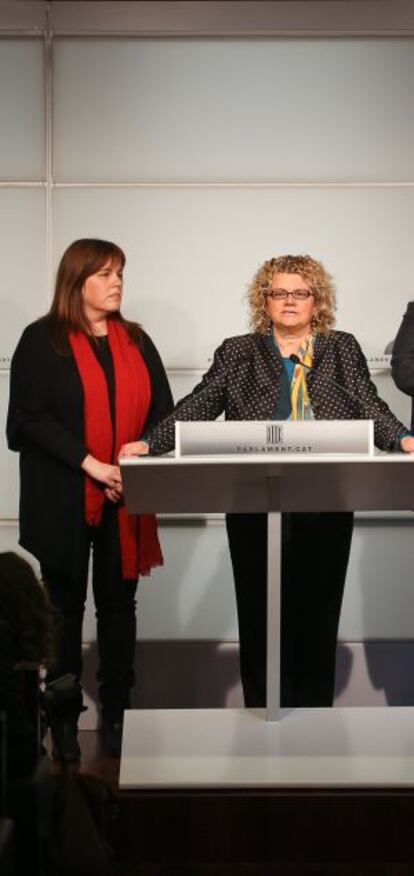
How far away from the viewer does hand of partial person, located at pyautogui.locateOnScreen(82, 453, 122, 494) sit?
443 centimetres

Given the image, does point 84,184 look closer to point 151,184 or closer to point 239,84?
point 151,184

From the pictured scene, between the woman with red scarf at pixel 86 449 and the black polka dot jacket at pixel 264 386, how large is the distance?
1.36ft

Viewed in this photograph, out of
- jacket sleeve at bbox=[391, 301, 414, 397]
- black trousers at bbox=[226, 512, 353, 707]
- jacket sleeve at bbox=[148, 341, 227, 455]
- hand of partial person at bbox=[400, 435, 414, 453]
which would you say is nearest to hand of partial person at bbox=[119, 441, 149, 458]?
jacket sleeve at bbox=[148, 341, 227, 455]

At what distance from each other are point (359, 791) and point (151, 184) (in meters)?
2.72

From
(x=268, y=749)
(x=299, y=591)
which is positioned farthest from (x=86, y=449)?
(x=268, y=749)

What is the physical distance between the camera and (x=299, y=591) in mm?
4250

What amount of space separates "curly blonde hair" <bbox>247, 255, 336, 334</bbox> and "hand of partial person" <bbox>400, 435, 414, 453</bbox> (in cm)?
57

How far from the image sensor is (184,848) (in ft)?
11.5

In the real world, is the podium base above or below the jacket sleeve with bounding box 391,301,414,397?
below

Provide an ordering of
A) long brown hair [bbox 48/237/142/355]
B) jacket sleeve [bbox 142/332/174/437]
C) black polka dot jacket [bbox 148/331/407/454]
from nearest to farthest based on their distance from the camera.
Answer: black polka dot jacket [bbox 148/331/407/454] → long brown hair [bbox 48/237/142/355] → jacket sleeve [bbox 142/332/174/437]

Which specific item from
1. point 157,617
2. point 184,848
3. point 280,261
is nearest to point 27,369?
point 280,261

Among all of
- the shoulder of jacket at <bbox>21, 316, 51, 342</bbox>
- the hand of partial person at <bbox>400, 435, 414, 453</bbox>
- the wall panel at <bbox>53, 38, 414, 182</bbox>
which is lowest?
the hand of partial person at <bbox>400, 435, 414, 453</bbox>

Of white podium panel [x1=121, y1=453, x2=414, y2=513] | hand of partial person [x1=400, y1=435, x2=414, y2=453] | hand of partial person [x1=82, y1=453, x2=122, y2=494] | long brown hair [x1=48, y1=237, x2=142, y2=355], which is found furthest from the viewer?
long brown hair [x1=48, y1=237, x2=142, y2=355]

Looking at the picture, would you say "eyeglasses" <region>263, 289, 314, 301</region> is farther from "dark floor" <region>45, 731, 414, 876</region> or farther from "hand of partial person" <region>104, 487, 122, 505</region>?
"dark floor" <region>45, 731, 414, 876</region>
